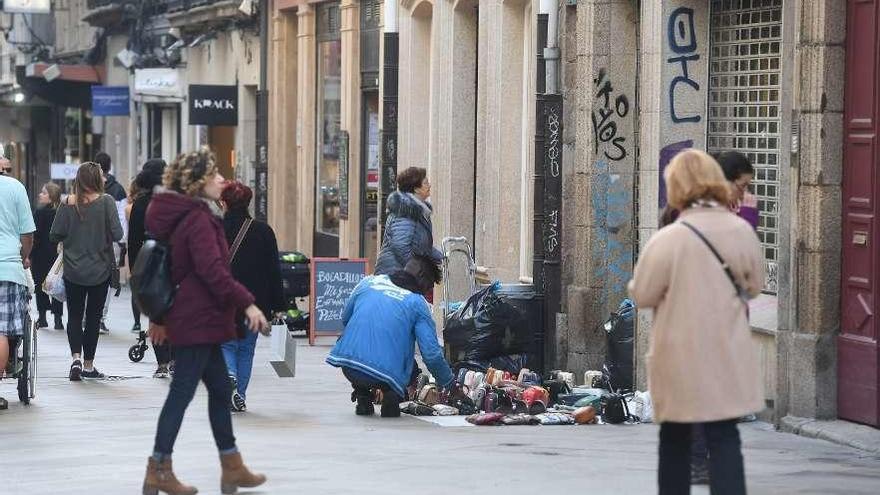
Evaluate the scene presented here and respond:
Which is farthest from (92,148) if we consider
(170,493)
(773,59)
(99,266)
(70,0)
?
(170,493)

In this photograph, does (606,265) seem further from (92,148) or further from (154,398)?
(92,148)

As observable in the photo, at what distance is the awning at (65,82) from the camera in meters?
44.0

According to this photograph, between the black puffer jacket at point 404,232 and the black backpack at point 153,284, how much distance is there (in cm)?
610

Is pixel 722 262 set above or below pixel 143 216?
above

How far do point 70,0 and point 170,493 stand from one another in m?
39.6

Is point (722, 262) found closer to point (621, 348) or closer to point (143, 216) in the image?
point (621, 348)

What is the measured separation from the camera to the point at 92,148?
46.0m

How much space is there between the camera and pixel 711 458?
8.22m

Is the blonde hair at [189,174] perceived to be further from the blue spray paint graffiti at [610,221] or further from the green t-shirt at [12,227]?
the blue spray paint graffiti at [610,221]

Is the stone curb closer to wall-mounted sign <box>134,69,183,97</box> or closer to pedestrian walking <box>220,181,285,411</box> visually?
pedestrian walking <box>220,181,285,411</box>

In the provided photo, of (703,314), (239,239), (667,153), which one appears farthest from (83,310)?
(703,314)

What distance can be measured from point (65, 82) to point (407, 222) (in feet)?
99.0

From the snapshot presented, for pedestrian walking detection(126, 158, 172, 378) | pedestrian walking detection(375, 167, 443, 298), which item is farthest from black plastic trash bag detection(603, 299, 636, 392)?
pedestrian walking detection(126, 158, 172, 378)

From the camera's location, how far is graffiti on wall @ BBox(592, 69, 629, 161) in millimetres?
17062
